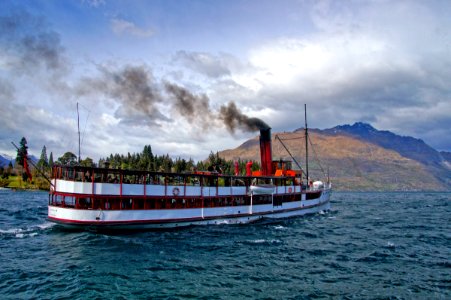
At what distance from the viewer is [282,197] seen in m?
54.5

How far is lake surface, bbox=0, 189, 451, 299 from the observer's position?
19422mm

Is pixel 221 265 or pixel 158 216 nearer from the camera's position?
pixel 221 265

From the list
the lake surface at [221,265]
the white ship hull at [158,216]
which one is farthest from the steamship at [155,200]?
the lake surface at [221,265]

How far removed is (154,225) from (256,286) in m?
19.7

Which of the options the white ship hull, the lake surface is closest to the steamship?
the white ship hull

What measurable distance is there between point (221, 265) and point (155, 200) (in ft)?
51.4

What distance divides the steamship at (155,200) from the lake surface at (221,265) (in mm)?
1860

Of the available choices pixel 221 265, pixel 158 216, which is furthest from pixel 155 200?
pixel 221 265

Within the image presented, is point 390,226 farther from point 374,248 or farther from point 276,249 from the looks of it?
point 276,249

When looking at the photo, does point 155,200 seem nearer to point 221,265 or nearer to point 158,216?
point 158,216

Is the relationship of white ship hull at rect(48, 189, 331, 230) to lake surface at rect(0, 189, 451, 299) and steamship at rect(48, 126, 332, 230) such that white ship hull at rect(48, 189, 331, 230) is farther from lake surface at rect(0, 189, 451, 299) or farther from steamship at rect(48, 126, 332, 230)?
lake surface at rect(0, 189, 451, 299)

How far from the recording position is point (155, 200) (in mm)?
38156

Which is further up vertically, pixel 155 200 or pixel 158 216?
pixel 155 200

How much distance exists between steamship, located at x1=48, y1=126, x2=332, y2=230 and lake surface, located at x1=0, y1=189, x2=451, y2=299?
6.10ft
